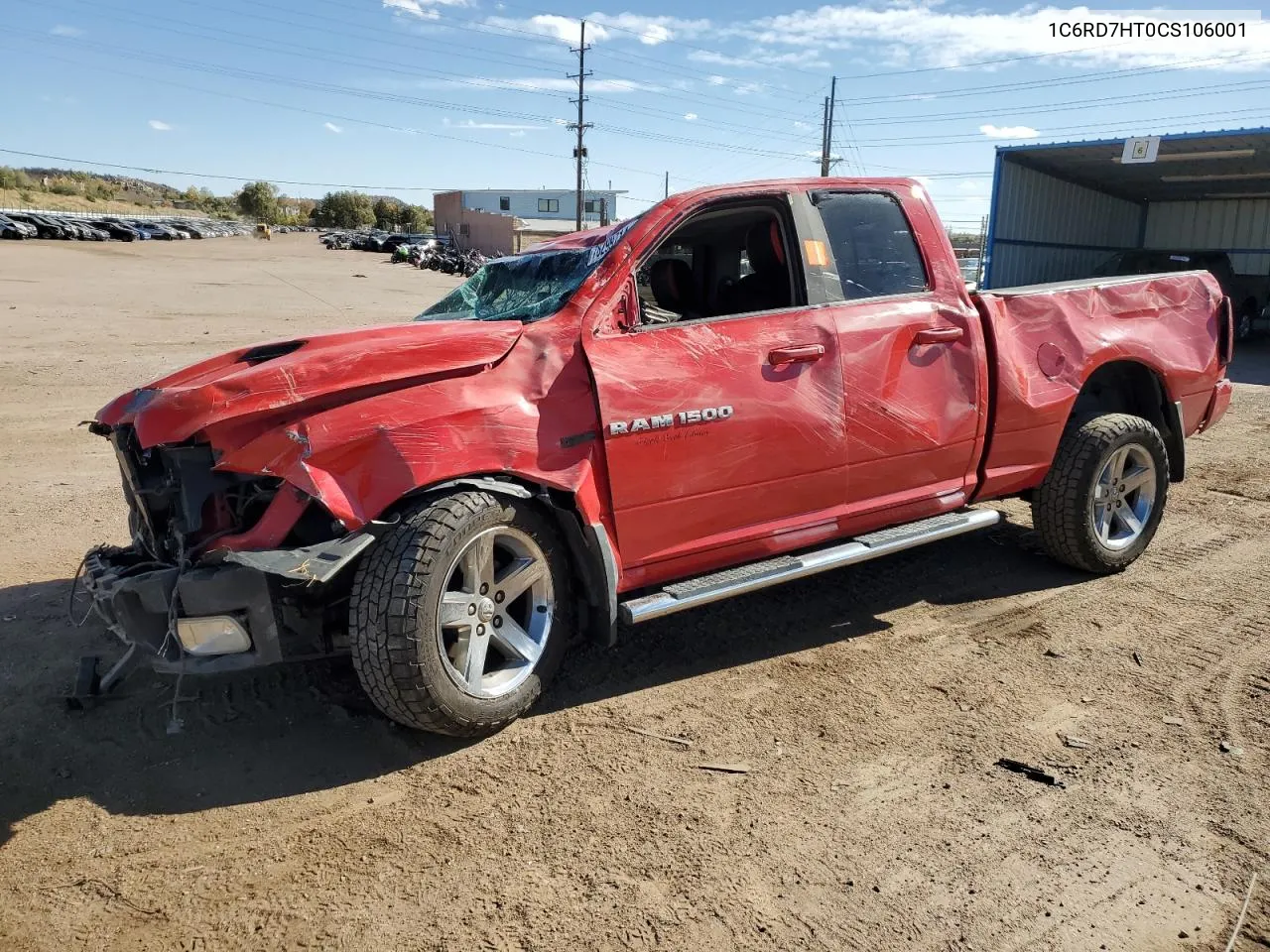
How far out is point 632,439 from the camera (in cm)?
365

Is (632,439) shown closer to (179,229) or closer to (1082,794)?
(1082,794)

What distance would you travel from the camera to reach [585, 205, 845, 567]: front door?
367 cm

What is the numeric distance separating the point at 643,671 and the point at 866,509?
1305mm

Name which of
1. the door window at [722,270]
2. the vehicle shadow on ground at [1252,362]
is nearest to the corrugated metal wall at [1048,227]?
the vehicle shadow on ground at [1252,362]

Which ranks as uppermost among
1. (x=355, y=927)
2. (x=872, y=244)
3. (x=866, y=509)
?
(x=872, y=244)

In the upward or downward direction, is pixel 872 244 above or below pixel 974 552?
above

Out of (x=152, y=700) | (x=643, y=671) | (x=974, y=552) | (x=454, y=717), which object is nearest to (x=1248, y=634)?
(x=974, y=552)

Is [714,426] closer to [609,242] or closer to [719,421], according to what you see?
[719,421]

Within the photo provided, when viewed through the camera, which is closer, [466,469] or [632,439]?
[466,469]

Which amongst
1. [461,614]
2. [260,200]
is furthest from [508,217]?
[260,200]

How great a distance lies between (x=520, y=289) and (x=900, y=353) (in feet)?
5.90

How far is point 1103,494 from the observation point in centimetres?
519

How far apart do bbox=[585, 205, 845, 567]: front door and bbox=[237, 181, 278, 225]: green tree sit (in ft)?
453

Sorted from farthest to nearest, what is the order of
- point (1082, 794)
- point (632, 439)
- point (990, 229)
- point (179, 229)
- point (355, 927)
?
point (179, 229)
point (990, 229)
point (632, 439)
point (1082, 794)
point (355, 927)
